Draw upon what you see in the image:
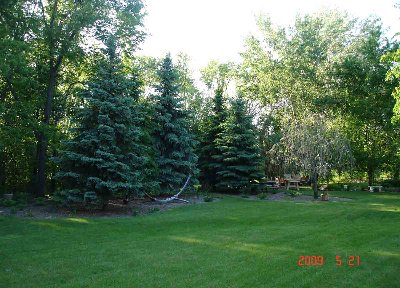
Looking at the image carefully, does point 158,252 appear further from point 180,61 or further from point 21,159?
point 180,61

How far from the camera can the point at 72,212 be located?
12727 millimetres

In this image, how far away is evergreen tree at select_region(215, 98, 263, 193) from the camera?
20.2 metres

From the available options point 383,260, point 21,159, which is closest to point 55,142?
point 21,159

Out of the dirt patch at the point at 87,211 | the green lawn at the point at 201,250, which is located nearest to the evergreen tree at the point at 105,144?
the dirt patch at the point at 87,211

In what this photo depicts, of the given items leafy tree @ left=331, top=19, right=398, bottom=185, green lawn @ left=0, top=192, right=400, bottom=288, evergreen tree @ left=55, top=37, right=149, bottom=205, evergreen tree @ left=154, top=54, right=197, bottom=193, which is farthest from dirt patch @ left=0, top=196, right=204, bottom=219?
leafy tree @ left=331, top=19, right=398, bottom=185

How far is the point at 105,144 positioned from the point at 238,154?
927 cm

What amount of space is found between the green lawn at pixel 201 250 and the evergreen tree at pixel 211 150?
9.65 metres

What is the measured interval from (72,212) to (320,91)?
68.4 feet
